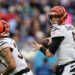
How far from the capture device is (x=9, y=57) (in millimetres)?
5508

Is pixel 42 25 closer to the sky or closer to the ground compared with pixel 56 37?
closer to the ground

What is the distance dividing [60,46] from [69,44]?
0.52 ft

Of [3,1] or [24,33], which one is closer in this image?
[24,33]

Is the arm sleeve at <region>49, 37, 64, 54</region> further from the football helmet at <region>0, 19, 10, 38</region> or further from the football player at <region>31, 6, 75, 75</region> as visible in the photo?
the football helmet at <region>0, 19, 10, 38</region>

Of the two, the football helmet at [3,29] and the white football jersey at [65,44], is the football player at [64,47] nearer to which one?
the white football jersey at [65,44]

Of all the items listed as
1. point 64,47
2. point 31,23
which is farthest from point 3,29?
point 31,23

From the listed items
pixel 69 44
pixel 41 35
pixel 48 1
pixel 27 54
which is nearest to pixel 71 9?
pixel 48 1

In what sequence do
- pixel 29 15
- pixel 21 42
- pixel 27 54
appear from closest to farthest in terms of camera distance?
pixel 27 54, pixel 21 42, pixel 29 15

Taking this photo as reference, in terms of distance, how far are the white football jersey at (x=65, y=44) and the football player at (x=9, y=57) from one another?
25.7 inches

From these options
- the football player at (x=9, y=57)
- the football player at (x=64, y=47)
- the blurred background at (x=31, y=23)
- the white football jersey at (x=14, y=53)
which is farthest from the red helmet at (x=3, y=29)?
the blurred background at (x=31, y=23)

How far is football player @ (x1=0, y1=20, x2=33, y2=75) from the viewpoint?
5.53 meters

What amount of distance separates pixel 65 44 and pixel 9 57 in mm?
996

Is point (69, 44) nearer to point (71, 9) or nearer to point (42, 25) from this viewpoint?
point (42, 25)

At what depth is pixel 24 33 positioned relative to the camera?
1259 centimetres
